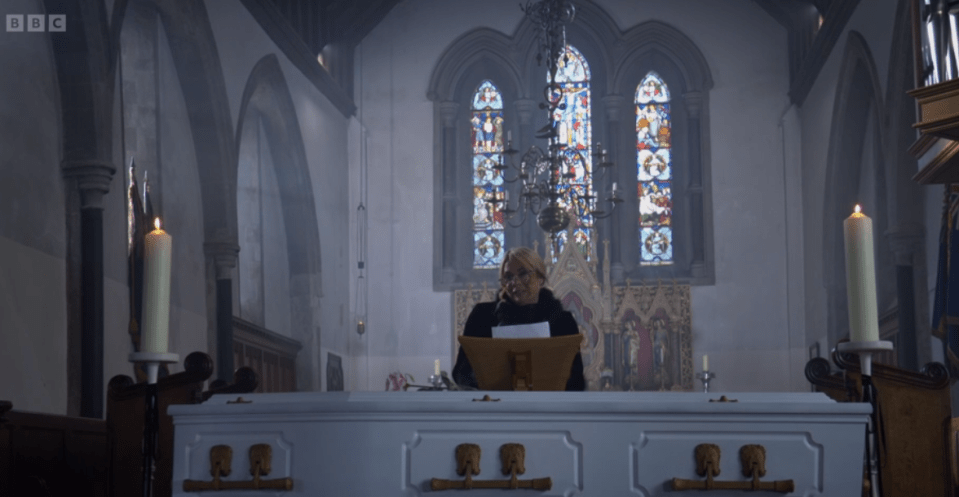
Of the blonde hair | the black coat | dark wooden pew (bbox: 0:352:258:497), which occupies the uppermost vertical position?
the blonde hair

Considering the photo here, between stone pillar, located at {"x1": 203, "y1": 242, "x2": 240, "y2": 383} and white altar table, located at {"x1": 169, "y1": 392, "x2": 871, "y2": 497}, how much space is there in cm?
830

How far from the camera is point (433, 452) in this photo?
7.10 feet

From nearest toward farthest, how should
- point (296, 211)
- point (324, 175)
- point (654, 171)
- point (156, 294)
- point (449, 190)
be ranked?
point (156, 294)
point (296, 211)
point (324, 175)
point (654, 171)
point (449, 190)

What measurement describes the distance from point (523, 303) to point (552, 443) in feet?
6.43

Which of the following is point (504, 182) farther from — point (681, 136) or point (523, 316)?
point (523, 316)

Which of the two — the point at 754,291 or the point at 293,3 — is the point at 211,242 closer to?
the point at 293,3

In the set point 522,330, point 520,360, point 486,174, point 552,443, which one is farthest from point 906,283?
point 552,443

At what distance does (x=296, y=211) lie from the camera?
44.0 feet

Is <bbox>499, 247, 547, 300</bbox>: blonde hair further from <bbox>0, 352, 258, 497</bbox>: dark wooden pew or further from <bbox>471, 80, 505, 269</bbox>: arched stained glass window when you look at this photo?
<bbox>471, 80, 505, 269</bbox>: arched stained glass window

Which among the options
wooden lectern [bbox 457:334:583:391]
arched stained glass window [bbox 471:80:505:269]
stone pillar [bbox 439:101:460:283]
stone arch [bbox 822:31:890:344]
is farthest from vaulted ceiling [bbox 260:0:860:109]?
wooden lectern [bbox 457:334:583:391]

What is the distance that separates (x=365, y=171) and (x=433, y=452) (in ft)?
42.8

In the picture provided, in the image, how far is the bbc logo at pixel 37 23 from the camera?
7.54 m

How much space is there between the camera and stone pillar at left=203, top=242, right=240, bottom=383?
1030 cm

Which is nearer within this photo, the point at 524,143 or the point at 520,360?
the point at 520,360
